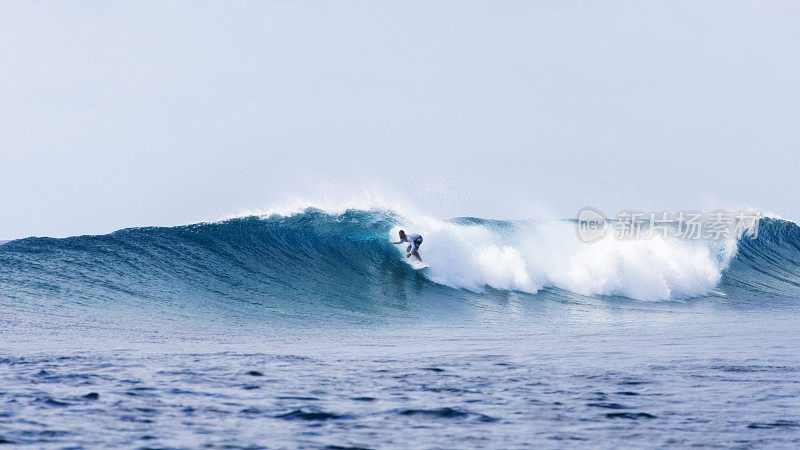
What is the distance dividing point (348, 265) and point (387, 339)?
5789 millimetres

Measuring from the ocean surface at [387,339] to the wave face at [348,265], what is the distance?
0.06 meters

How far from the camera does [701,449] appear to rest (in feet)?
13.8

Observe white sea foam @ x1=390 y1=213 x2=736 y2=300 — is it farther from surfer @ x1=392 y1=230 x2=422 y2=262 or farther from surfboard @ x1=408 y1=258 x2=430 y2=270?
surfer @ x1=392 y1=230 x2=422 y2=262

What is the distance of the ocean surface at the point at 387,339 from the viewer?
4602 millimetres

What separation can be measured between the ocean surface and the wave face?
0.06m

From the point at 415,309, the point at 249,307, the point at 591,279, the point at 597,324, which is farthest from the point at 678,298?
the point at 249,307

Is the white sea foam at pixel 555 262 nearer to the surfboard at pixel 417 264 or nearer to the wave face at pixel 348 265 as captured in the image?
the wave face at pixel 348 265

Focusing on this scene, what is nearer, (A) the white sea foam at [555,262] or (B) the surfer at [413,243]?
(B) the surfer at [413,243]

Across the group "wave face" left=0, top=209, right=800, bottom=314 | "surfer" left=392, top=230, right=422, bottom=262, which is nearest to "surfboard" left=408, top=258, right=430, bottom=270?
"wave face" left=0, top=209, right=800, bottom=314

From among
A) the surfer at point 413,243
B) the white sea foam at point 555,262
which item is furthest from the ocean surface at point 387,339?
the surfer at point 413,243

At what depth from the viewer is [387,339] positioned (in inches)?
364

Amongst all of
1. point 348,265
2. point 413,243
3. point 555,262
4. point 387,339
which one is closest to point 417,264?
point 413,243

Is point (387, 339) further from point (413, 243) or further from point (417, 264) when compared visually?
point (417, 264)

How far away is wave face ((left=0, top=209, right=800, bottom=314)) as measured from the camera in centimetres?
1197
